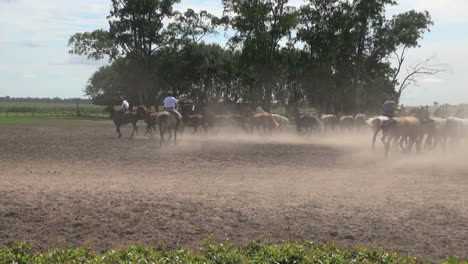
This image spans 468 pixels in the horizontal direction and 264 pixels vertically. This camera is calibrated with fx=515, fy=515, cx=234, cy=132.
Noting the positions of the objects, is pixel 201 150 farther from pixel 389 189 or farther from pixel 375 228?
pixel 375 228

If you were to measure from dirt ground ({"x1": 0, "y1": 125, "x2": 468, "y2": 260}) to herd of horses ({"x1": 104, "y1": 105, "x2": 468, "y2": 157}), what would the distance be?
3225 millimetres

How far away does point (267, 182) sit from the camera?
41.9 feet

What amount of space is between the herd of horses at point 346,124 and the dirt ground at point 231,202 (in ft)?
10.6

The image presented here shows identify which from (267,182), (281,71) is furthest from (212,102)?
(267,182)

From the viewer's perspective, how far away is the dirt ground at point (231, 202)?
325 inches

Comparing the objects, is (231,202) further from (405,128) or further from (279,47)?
(279,47)

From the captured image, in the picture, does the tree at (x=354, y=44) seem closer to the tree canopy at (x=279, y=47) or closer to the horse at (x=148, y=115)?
the tree canopy at (x=279, y=47)

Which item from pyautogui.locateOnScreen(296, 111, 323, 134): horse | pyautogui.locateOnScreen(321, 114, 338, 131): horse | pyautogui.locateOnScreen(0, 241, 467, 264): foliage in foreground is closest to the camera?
pyautogui.locateOnScreen(0, 241, 467, 264): foliage in foreground

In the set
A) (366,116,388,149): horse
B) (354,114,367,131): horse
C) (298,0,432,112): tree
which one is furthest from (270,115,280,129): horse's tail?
(298,0,432,112): tree

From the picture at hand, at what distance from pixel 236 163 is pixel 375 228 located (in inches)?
336

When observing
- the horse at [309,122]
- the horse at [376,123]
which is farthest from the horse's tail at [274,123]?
the horse at [376,123]

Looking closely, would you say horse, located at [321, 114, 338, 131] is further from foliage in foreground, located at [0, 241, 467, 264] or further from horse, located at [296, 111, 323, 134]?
foliage in foreground, located at [0, 241, 467, 264]

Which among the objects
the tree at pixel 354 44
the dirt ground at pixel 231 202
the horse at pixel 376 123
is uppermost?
the tree at pixel 354 44

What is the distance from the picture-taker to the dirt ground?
8.25 m
